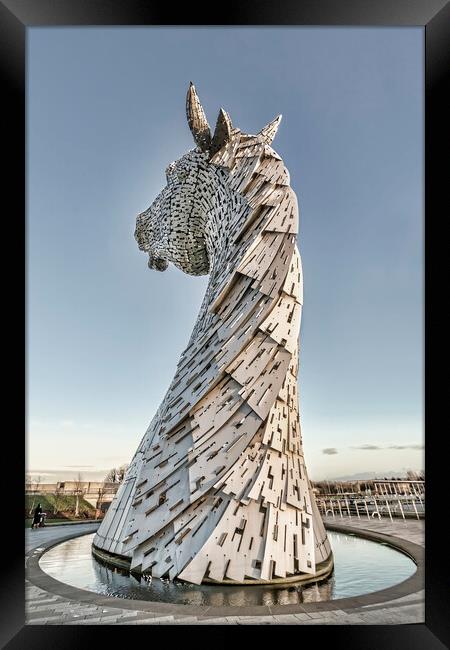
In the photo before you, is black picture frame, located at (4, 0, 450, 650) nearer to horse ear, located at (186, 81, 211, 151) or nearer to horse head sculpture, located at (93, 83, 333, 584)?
horse head sculpture, located at (93, 83, 333, 584)

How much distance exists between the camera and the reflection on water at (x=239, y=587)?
5.09 m

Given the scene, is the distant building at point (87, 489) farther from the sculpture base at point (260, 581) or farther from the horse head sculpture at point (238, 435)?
the horse head sculpture at point (238, 435)

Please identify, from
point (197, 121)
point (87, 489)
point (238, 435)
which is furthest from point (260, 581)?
point (87, 489)

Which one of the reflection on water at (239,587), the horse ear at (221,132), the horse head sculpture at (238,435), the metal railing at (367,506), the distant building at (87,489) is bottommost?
the metal railing at (367,506)

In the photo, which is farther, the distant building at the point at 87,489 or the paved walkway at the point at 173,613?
the distant building at the point at 87,489

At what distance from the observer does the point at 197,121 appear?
8227mm

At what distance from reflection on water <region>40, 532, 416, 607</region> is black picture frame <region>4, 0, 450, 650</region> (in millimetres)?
985

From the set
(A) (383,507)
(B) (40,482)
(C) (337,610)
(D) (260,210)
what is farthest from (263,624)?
(B) (40,482)

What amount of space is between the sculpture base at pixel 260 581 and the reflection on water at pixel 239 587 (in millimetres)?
54

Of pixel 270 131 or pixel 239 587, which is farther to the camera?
pixel 270 131

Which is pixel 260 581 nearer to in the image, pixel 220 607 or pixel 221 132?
pixel 220 607
